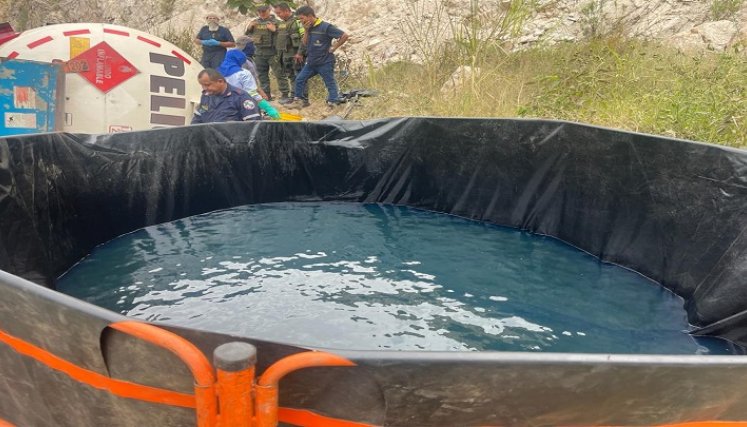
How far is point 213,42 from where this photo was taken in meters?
8.12

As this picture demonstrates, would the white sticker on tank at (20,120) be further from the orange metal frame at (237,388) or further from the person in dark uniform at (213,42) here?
the orange metal frame at (237,388)

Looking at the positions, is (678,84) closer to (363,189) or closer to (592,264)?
(592,264)

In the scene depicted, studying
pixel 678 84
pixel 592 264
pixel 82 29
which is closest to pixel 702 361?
pixel 592 264

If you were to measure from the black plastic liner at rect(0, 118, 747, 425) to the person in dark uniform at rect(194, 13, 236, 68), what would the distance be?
3764 millimetres

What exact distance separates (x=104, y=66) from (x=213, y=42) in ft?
7.60

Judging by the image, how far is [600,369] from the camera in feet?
3.65

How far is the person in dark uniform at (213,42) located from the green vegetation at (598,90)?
7.57ft

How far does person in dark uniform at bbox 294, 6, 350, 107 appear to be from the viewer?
7828 mm

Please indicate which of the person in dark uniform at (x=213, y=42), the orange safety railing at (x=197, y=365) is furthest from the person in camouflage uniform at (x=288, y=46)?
the orange safety railing at (x=197, y=365)

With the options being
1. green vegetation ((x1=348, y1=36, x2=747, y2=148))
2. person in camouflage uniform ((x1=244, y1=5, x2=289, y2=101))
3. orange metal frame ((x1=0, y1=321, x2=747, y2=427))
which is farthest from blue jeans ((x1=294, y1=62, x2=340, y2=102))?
orange metal frame ((x1=0, y1=321, x2=747, y2=427))

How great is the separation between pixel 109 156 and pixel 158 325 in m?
3.48

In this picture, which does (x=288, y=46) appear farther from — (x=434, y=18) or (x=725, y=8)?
(x=725, y=8)

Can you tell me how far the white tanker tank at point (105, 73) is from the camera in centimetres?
594

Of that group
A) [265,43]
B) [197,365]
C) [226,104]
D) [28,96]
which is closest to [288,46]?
[265,43]
